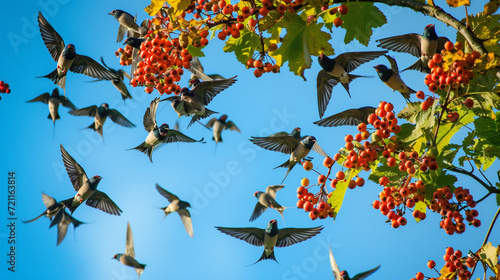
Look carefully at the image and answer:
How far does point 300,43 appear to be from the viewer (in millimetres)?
4254

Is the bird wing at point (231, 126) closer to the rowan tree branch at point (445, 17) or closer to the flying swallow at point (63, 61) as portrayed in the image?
the flying swallow at point (63, 61)

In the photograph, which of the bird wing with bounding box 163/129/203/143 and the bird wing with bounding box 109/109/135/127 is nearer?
the bird wing with bounding box 163/129/203/143

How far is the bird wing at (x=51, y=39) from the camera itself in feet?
24.4

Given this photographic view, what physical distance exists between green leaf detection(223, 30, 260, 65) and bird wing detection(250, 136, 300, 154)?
1.92 m

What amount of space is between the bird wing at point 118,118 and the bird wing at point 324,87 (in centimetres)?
695

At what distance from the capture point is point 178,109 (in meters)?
7.54

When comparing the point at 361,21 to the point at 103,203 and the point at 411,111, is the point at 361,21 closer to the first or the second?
the point at 411,111

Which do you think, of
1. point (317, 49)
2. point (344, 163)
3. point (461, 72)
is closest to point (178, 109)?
point (317, 49)

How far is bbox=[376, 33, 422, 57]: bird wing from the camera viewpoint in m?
4.76

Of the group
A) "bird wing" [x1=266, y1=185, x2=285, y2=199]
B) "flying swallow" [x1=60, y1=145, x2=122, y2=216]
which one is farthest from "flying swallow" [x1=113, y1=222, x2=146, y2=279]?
→ "bird wing" [x1=266, y1=185, x2=285, y2=199]

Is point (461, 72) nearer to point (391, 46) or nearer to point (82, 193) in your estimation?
point (391, 46)

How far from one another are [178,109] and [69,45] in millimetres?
2218

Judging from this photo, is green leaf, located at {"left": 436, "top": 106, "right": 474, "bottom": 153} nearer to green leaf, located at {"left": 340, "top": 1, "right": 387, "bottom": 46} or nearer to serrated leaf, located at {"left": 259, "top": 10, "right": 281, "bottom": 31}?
green leaf, located at {"left": 340, "top": 1, "right": 387, "bottom": 46}

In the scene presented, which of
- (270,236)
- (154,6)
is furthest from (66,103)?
(154,6)
